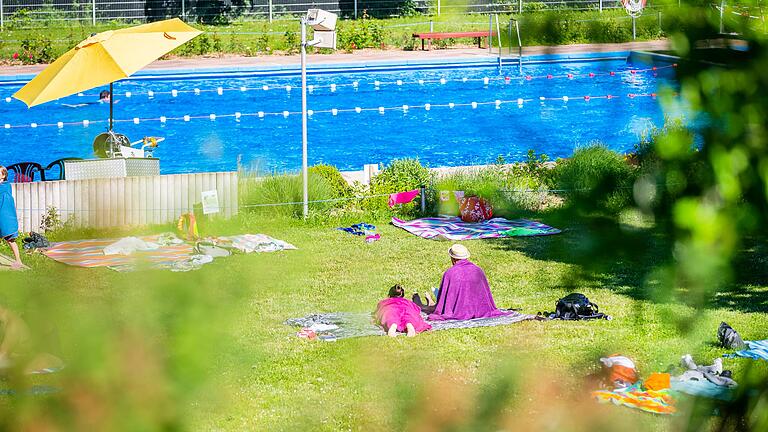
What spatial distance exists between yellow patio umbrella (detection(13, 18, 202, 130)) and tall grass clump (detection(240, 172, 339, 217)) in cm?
194

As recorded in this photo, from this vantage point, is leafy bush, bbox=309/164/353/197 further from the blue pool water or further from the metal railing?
the metal railing

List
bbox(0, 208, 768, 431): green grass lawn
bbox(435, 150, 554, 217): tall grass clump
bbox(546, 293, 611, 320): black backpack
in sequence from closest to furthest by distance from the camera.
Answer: bbox(0, 208, 768, 431): green grass lawn → bbox(546, 293, 611, 320): black backpack → bbox(435, 150, 554, 217): tall grass clump

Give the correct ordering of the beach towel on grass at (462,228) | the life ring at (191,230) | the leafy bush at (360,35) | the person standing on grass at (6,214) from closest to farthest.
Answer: the life ring at (191,230) < the person standing on grass at (6,214) < the beach towel on grass at (462,228) < the leafy bush at (360,35)

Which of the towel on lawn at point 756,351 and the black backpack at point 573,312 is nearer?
the towel on lawn at point 756,351

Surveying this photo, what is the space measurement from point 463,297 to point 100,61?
578 centimetres

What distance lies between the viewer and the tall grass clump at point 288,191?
12594 millimetres

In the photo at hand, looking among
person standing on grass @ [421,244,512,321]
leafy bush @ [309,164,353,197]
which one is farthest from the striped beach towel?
leafy bush @ [309,164,353,197]

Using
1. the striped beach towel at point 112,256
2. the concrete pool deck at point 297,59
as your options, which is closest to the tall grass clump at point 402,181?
the concrete pool deck at point 297,59

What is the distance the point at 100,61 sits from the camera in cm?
1245

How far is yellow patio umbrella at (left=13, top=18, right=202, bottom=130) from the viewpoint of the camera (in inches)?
471

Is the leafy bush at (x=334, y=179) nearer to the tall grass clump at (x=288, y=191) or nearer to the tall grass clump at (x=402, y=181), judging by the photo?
the tall grass clump at (x=288, y=191)

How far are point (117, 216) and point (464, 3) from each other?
0.39 metres

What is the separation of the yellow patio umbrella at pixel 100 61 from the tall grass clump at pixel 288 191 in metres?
1.94

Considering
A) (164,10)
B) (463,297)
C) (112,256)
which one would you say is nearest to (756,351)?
(112,256)
